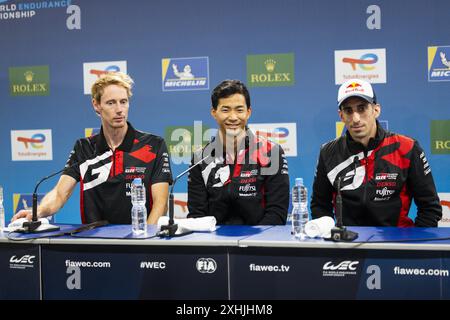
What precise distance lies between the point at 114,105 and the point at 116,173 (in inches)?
16.5

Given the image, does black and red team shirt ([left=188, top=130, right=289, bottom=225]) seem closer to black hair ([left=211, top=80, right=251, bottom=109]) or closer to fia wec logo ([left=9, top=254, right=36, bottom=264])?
black hair ([left=211, top=80, right=251, bottom=109])

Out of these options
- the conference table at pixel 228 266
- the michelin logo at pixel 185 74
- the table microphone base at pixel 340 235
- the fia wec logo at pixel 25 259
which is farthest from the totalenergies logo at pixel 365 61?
the fia wec logo at pixel 25 259

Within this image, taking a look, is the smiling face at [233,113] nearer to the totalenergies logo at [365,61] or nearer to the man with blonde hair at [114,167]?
the man with blonde hair at [114,167]

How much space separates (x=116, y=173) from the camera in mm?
3486

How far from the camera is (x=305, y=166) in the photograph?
458 centimetres

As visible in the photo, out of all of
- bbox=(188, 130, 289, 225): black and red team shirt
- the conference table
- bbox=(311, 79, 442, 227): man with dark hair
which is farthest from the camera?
bbox=(188, 130, 289, 225): black and red team shirt

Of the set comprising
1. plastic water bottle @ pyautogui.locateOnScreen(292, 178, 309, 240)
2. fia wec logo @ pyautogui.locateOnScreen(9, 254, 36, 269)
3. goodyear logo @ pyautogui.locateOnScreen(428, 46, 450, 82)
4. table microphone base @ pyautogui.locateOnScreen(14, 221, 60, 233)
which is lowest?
fia wec logo @ pyautogui.locateOnScreen(9, 254, 36, 269)

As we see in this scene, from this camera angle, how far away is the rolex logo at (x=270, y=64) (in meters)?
4.55

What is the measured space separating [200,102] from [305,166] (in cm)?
101

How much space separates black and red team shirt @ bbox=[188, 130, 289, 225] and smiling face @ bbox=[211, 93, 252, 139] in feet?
0.30

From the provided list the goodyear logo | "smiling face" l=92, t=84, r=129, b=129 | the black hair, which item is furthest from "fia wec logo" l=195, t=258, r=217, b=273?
the goodyear logo

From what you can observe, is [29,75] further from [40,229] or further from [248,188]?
[248,188]

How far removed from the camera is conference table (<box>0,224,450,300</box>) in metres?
2.29
